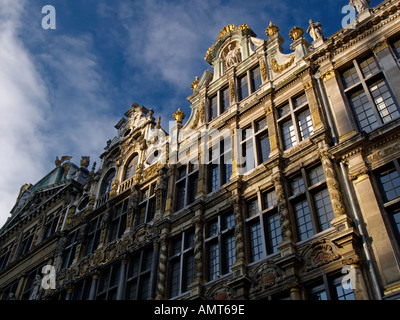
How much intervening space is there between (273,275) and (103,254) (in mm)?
10464

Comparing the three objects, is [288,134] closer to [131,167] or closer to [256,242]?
[256,242]

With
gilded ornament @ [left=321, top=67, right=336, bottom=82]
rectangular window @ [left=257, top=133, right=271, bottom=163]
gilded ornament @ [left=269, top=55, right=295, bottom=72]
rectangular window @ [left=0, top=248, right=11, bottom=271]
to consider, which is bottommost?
rectangular window @ [left=257, top=133, right=271, bottom=163]

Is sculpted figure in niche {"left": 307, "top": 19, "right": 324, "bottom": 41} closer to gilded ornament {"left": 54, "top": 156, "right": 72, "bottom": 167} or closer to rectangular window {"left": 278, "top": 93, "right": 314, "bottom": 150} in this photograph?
rectangular window {"left": 278, "top": 93, "right": 314, "bottom": 150}

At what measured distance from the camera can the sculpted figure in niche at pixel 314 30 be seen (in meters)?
20.1

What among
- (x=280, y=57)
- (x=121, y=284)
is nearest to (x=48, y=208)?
(x=121, y=284)

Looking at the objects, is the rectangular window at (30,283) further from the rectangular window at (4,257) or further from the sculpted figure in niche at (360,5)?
the sculpted figure in niche at (360,5)

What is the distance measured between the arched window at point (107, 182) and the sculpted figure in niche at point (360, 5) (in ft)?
54.8

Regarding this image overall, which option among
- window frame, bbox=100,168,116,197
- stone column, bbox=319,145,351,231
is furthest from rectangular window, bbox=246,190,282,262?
window frame, bbox=100,168,116,197

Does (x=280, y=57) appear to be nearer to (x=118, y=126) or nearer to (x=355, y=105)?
(x=355, y=105)

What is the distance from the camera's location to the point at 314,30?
67.0 feet

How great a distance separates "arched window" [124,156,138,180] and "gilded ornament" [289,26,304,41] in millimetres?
11357

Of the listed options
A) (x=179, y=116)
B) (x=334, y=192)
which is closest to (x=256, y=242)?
(x=334, y=192)

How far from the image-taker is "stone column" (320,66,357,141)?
1577 cm

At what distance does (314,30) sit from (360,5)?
2178 millimetres
